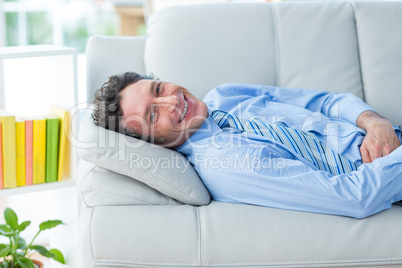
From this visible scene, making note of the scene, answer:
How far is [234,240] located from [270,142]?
37cm

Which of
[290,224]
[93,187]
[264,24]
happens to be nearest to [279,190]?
[290,224]

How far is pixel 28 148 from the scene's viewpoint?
175 centimetres

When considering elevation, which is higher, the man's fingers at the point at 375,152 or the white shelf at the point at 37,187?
the man's fingers at the point at 375,152

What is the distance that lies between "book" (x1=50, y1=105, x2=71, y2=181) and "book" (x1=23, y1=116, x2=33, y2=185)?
0.11 m

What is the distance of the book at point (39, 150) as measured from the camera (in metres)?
1.76

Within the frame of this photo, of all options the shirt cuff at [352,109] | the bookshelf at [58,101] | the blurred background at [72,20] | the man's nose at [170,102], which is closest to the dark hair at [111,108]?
the man's nose at [170,102]

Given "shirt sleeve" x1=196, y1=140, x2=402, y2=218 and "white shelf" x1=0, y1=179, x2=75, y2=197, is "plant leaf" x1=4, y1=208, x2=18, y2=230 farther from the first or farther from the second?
"shirt sleeve" x1=196, y1=140, x2=402, y2=218

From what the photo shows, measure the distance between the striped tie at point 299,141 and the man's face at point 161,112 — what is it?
0.40 ft

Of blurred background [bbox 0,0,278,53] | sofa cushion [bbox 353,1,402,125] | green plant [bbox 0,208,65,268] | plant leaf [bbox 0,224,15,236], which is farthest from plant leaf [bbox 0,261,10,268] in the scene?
blurred background [bbox 0,0,278,53]

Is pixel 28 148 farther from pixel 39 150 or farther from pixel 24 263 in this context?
pixel 24 263

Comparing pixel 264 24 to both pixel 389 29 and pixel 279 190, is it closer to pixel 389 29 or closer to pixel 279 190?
pixel 389 29

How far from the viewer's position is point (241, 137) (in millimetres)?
1476

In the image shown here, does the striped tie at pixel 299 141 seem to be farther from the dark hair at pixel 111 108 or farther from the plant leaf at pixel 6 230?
the plant leaf at pixel 6 230

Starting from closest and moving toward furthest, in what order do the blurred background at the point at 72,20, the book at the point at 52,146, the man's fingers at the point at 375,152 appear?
the man's fingers at the point at 375,152
the book at the point at 52,146
the blurred background at the point at 72,20
